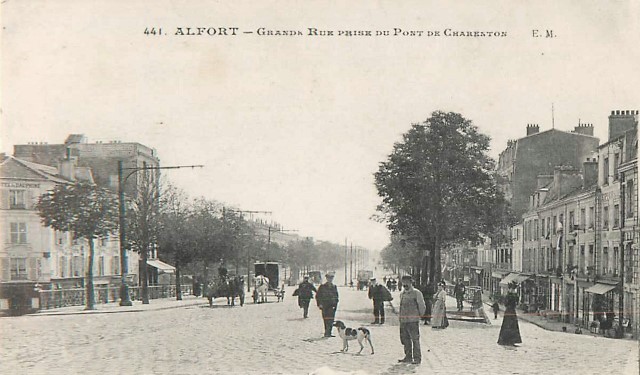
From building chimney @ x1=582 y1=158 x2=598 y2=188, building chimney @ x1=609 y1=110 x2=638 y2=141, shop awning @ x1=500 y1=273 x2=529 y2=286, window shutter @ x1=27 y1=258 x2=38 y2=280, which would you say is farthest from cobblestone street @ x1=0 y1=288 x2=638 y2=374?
shop awning @ x1=500 y1=273 x2=529 y2=286

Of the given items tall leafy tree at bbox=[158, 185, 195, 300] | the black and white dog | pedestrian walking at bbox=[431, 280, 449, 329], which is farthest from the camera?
tall leafy tree at bbox=[158, 185, 195, 300]

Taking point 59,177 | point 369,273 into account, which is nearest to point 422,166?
point 59,177

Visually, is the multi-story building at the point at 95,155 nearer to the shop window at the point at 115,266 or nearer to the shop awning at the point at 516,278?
the shop window at the point at 115,266

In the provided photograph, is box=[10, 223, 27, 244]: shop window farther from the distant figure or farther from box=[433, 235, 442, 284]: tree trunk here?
box=[433, 235, 442, 284]: tree trunk

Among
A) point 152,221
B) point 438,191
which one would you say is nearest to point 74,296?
point 152,221

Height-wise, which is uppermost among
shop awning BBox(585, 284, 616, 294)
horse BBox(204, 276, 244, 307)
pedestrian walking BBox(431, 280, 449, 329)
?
shop awning BBox(585, 284, 616, 294)

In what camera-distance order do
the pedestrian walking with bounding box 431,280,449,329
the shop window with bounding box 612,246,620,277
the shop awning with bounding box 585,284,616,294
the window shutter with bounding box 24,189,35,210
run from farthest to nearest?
the pedestrian walking with bounding box 431,280,449,329, the shop awning with bounding box 585,284,616,294, the shop window with bounding box 612,246,620,277, the window shutter with bounding box 24,189,35,210
